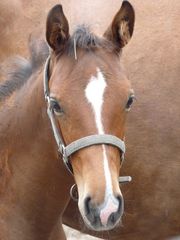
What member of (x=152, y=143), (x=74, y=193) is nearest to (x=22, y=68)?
(x=74, y=193)

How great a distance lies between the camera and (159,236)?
16.9 feet

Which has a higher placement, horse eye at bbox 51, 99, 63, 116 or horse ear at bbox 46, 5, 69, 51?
horse ear at bbox 46, 5, 69, 51

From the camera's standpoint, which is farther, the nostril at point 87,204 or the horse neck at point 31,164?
Result: the horse neck at point 31,164

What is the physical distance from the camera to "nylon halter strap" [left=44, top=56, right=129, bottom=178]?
3648mm

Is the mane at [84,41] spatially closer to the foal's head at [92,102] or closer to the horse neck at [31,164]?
the foal's head at [92,102]

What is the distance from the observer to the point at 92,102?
366 centimetres

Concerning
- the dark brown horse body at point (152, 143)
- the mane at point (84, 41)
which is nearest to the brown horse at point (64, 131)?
the mane at point (84, 41)

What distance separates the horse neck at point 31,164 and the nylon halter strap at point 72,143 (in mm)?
239

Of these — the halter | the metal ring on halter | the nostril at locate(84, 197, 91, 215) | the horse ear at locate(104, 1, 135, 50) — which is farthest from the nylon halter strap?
the horse ear at locate(104, 1, 135, 50)

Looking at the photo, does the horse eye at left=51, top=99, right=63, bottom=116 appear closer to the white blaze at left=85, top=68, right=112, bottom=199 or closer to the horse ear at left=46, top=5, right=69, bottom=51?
the white blaze at left=85, top=68, right=112, bottom=199

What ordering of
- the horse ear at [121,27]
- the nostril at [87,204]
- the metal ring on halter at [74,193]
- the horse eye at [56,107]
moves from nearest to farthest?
the nostril at [87,204]
the horse eye at [56,107]
the horse ear at [121,27]
the metal ring on halter at [74,193]

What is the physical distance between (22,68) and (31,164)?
62 cm

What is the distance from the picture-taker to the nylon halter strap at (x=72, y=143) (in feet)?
12.0

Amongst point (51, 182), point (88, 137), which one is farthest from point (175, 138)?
point (88, 137)
